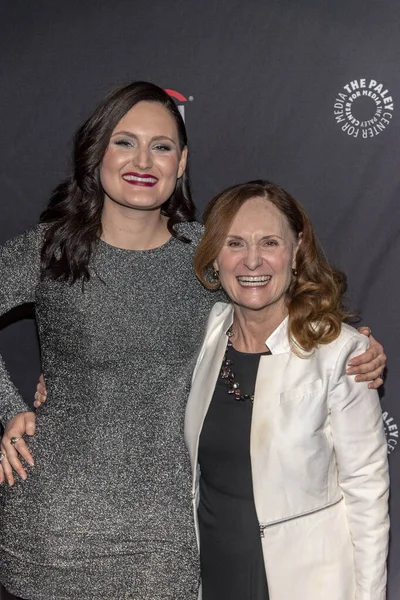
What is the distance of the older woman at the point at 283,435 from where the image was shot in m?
1.88

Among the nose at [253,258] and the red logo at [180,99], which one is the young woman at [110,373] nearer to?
the nose at [253,258]

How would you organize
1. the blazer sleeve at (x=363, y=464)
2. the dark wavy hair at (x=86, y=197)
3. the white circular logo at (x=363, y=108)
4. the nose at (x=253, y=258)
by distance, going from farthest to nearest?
the white circular logo at (x=363, y=108), the dark wavy hair at (x=86, y=197), the nose at (x=253, y=258), the blazer sleeve at (x=363, y=464)

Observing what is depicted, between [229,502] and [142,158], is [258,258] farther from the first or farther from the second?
[229,502]

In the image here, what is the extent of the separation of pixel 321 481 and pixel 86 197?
3.10 ft

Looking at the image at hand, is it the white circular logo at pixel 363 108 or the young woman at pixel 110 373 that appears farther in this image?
the white circular logo at pixel 363 108

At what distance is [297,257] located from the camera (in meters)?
2.08

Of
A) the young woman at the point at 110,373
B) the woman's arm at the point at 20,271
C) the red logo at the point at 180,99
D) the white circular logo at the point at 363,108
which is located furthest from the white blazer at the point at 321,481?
the red logo at the point at 180,99

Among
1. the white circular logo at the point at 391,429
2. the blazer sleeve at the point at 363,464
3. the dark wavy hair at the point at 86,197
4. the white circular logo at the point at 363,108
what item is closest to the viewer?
the blazer sleeve at the point at 363,464

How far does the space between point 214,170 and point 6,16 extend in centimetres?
87

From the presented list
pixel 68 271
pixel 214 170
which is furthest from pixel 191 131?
pixel 68 271

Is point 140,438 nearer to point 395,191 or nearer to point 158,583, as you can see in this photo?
point 158,583

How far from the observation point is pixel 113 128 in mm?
2074

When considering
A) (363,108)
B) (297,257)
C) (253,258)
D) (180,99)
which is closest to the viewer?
(253,258)

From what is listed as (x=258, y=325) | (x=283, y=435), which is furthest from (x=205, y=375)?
(x=283, y=435)
